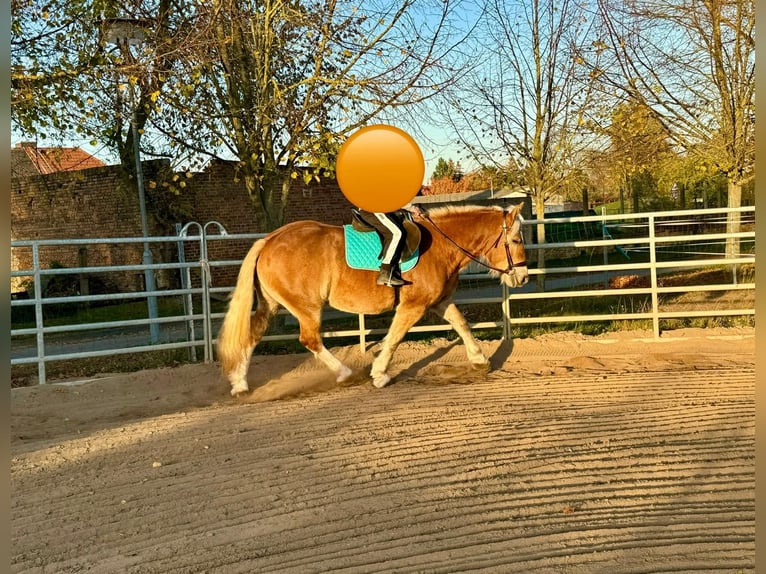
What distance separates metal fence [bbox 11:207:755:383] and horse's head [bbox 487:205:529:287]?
1.11 m

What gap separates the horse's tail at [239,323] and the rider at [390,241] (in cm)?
135

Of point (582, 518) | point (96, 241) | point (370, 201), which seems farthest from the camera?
point (96, 241)

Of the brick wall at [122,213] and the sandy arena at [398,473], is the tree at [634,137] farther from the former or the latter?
the brick wall at [122,213]

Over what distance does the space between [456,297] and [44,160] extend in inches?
333

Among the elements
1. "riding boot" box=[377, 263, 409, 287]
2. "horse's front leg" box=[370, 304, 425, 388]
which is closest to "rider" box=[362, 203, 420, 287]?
"riding boot" box=[377, 263, 409, 287]

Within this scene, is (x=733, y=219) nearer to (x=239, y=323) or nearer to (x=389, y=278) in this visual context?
(x=389, y=278)

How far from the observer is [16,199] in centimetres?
1780

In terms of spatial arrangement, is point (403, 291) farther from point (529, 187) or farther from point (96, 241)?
point (529, 187)

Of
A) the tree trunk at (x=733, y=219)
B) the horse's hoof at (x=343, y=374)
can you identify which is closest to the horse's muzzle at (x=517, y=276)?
the horse's hoof at (x=343, y=374)

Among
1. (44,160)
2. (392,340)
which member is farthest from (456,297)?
(44,160)

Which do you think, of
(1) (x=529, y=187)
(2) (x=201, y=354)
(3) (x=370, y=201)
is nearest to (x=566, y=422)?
(3) (x=370, y=201)

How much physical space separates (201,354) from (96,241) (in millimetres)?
2143

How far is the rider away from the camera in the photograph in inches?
263

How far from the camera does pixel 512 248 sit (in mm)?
7223
